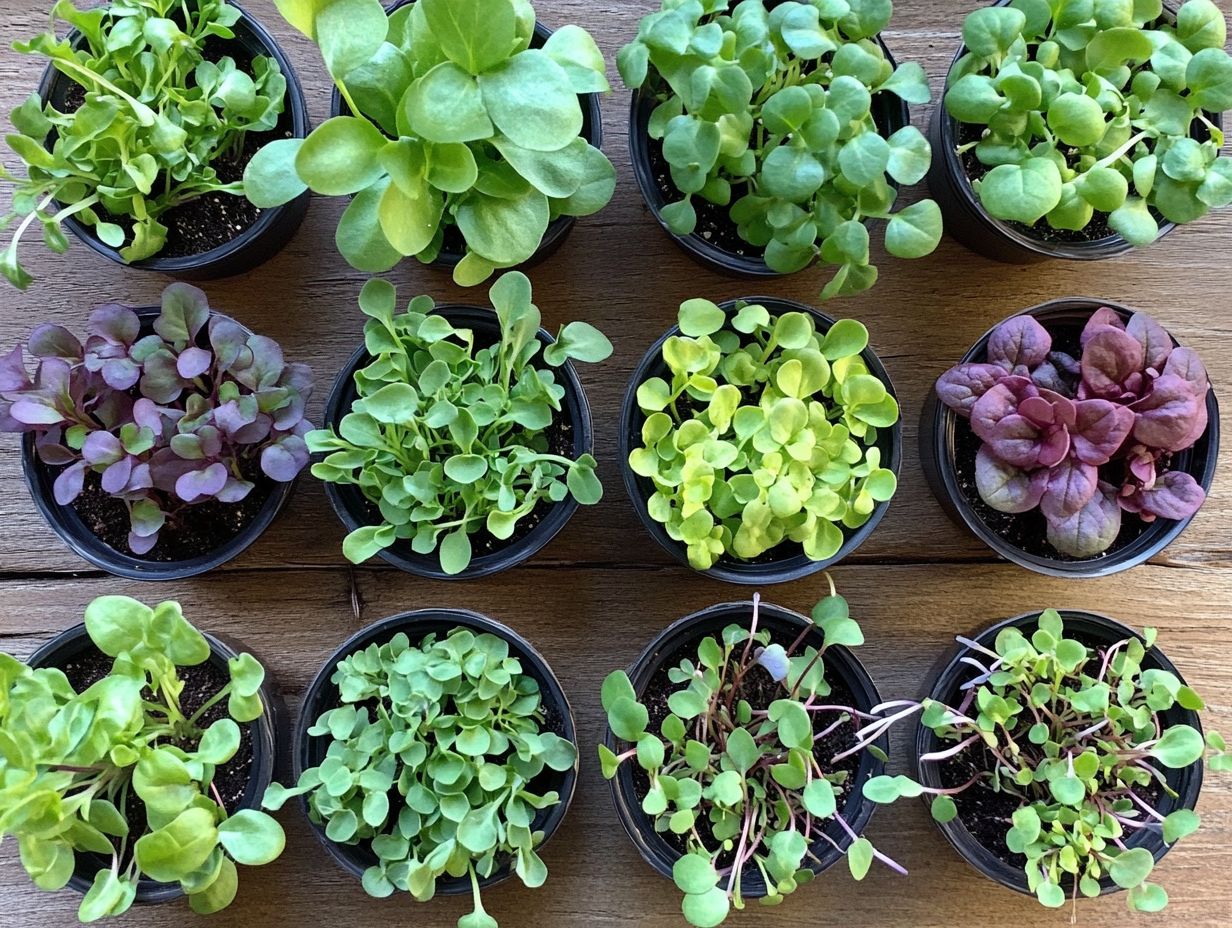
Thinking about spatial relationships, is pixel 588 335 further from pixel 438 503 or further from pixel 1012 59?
pixel 1012 59

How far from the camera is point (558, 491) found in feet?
Result: 3.56

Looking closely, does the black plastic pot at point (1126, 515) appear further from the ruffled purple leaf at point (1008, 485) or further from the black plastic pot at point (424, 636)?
the black plastic pot at point (424, 636)

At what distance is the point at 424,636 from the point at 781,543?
18.9 inches

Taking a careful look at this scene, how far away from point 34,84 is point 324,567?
810 millimetres

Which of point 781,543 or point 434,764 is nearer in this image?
point 434,764

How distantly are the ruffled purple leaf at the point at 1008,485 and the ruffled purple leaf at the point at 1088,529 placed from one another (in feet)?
0.14

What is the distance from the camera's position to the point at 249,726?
1.16m

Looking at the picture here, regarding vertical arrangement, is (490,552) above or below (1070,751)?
above

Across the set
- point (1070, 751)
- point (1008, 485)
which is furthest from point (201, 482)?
point (1070, 751)

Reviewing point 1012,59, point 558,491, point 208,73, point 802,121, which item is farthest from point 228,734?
point 1012,59

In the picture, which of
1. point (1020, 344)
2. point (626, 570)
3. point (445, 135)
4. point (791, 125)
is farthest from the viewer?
point (626, 570)

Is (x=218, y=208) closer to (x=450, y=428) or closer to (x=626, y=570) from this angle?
(x=450, y=428)

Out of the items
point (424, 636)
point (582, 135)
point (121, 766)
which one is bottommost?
point (424, 636)

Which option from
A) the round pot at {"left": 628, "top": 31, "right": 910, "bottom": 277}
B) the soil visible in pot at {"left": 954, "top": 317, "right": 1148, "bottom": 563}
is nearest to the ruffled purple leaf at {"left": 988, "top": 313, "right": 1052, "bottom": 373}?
the soil visible in pot at {"left": 954, "top": 317, "right": 1148, "bottom": 563}
